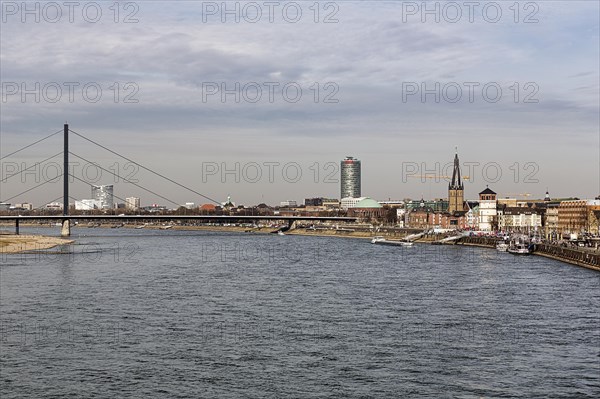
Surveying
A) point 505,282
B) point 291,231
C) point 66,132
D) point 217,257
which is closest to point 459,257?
point 217,257

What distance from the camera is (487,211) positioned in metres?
154

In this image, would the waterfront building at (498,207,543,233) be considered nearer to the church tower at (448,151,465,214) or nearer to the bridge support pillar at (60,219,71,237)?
the church tower at (448,151,465,214)

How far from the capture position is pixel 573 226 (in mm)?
134375

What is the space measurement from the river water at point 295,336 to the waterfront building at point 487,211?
10359 cm

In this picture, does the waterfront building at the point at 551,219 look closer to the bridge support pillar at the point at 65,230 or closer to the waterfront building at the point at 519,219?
the waterfront building at the point at 519,219

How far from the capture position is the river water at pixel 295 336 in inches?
874

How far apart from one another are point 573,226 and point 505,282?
298 ft

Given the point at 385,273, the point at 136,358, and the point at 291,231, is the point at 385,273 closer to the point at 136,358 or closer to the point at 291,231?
the point at 136,358

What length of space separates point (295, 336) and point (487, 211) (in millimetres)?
130790

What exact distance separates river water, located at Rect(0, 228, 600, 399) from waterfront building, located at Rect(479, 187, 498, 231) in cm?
10359

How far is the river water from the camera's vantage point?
22188mm

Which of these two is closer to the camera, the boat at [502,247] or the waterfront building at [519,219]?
the boat at [502,247]

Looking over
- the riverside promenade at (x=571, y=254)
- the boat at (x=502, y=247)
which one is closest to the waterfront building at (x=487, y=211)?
the riverside promenade at (x=571, y=254)

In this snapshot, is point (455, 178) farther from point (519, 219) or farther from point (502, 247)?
point (502, 247)
